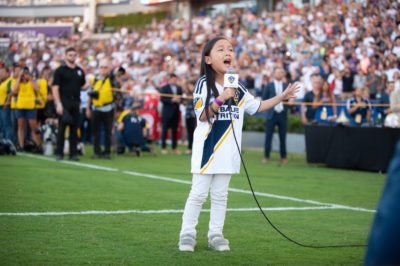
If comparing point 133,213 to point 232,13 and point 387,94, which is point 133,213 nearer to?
point 387,94

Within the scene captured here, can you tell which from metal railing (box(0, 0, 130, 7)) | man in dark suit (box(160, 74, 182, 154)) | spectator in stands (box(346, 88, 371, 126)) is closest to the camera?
spectator in stands (box(346, 88, 371, 126))

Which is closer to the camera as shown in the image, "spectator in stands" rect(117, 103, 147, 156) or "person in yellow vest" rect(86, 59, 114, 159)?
"person in yellow vest" rect(86, 59, 114, 159)

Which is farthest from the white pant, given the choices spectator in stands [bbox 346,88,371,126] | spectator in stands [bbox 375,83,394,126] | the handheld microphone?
spectator in stands [bbox 346,88,371,126]

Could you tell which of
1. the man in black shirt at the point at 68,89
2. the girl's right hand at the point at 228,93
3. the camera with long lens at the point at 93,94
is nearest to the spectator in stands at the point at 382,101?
the camera with long lens at the point at 93,94

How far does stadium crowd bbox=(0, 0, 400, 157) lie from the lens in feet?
65.4

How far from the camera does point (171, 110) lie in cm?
2194

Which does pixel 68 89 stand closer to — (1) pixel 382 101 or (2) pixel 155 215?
(1) pixel 382 101

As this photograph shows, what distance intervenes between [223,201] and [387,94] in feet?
47.4

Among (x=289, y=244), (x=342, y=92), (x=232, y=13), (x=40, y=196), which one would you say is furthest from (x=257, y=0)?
(x=289, y=244)

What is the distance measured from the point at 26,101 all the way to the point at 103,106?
2.22 m

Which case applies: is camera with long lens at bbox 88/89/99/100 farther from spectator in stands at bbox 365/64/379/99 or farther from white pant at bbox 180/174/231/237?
white pant at bbox 180/174/231/237

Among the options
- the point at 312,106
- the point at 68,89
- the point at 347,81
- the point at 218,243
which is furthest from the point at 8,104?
the point at 218,243

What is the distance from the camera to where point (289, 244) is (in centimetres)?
770

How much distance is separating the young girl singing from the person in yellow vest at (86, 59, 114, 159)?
11.8 metres
